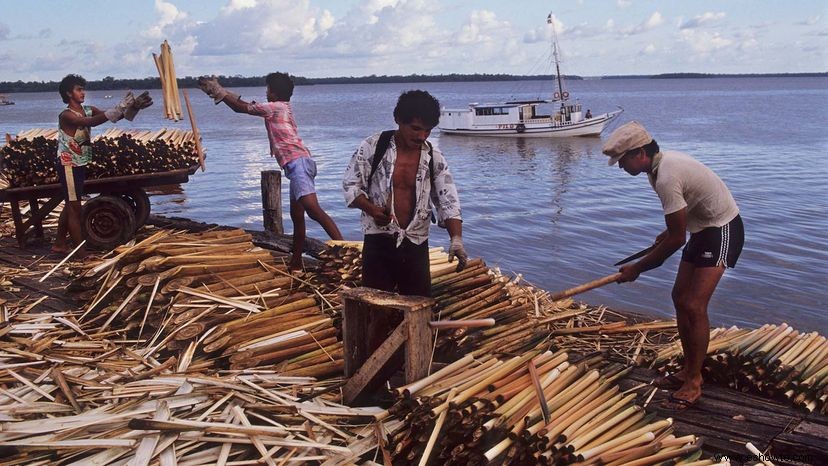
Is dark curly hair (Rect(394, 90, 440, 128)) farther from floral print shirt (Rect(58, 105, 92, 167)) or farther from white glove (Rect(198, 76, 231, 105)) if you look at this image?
floral print shirt (Rect(58, 105, 92, 167))

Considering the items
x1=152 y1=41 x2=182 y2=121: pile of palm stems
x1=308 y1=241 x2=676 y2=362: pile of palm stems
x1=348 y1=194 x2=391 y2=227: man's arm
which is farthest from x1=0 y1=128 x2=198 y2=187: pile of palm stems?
x1=348 y1=194 x2=391 y2=227: man's arm

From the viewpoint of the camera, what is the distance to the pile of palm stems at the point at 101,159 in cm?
933

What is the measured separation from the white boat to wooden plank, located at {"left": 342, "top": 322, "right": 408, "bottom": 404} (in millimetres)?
42777

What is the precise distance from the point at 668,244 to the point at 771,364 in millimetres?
1131

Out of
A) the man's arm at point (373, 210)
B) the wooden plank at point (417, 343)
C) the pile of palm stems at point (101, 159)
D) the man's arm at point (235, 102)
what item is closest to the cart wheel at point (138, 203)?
the pile of palm stems at point (101, 159)

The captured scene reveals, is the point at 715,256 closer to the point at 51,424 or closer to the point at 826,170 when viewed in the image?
the point at 51,424

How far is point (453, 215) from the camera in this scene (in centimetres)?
507

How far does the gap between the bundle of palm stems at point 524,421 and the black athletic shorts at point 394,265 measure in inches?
29.7

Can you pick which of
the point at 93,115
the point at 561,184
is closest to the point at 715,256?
the point at 93,115

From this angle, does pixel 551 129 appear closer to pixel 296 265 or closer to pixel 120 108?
pixel 120 108

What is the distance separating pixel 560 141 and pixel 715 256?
42.4 metres

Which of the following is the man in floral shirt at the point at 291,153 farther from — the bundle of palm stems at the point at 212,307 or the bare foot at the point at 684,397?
the bare foot at the point at 684,397

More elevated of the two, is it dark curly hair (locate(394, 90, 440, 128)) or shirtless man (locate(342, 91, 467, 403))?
dark curly hair (locate(394, 90, 440, 128))

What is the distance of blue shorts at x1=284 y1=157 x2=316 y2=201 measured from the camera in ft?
25.3
